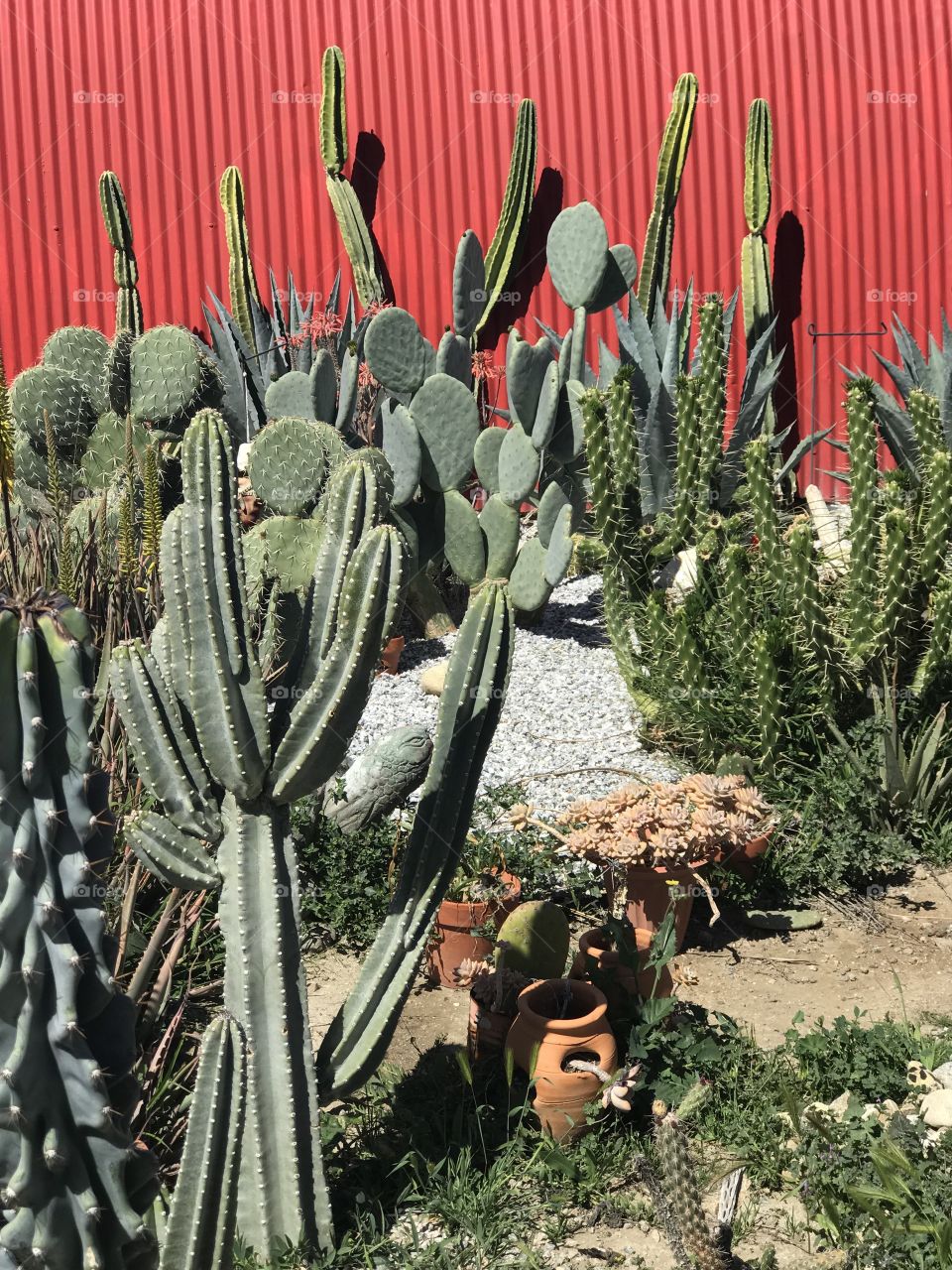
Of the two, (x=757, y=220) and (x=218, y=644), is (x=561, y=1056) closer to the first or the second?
(x=218, y=644)

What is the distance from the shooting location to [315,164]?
9836 mm

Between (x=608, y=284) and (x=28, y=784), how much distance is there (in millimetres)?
6181

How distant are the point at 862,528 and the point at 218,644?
328cm

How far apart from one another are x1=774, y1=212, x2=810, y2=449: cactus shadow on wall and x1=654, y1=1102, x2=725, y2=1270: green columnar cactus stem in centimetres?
841

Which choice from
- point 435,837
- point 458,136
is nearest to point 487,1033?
point 435,837

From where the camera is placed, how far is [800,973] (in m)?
3.97

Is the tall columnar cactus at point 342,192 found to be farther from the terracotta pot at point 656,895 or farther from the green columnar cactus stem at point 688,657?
the terracotta pot at point 656,895

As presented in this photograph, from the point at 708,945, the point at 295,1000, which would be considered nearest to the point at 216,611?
the point at 295,1000

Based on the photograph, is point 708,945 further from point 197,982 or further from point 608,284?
point 608,284

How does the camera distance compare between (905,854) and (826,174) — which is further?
(826,174)

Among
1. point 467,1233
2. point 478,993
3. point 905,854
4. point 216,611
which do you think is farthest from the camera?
point 905,854

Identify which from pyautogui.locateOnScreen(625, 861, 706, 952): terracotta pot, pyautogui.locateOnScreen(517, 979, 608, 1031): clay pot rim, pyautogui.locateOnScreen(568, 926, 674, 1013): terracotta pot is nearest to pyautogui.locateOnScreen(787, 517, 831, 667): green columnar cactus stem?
pyautogui.locateOnScreen(625, 861, 706, 952): terracotta pot

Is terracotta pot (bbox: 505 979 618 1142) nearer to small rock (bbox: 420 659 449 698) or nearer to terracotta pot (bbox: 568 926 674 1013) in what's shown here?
terracotta pot (bbox: 568 926 674 1013)

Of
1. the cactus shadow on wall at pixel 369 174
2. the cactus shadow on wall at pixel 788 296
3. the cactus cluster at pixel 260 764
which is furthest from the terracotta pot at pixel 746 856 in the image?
the cactus shadow on wall at pixel 369 174
